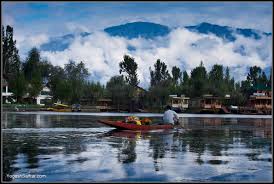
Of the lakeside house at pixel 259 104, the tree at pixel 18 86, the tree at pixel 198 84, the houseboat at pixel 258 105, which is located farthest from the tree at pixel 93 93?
the lakeside house at pixel 259 104

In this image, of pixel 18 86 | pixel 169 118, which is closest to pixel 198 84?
pixel 18 86

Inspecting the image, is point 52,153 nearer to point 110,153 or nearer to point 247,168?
point 110,153

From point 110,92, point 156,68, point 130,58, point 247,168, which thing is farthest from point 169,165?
point 156,68

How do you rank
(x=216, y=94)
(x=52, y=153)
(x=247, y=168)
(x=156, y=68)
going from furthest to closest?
(x=156, y=68) → (x=216, y=94) → (x=52, y=153) → (x=247, y=168)

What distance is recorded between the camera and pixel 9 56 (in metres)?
101

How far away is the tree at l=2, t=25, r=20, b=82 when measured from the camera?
98.6 meters

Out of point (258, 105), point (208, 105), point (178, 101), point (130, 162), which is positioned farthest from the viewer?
point (178, 101)

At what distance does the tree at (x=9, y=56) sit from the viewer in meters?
98.6

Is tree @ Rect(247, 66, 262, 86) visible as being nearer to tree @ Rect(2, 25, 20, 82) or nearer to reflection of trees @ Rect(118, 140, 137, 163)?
tree @ Rect(2, 25, 20, 82)

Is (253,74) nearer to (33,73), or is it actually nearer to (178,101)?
(178,101)

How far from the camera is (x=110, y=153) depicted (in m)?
18.1

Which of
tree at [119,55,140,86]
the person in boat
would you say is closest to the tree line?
tree at [119,55,140,86]

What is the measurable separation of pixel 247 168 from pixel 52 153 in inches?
277

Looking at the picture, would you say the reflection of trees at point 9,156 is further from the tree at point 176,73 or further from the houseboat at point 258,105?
the tree at point 176,73
